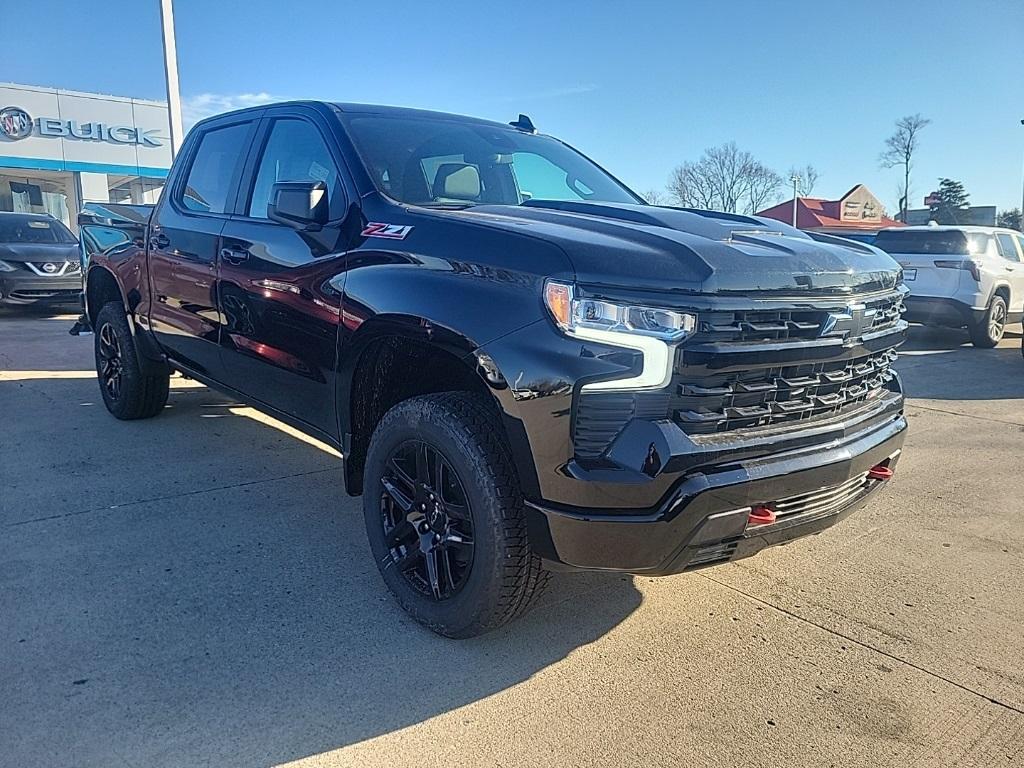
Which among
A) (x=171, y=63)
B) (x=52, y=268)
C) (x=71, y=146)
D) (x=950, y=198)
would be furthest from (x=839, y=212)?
(x=52, y=268)

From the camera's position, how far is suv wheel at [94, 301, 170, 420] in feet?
17.8

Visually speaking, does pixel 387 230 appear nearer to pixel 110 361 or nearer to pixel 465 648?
pixel 465 648

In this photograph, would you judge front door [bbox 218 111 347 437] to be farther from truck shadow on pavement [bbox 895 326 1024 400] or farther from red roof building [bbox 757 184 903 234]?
red roof building [bbox 757 184 903 234]

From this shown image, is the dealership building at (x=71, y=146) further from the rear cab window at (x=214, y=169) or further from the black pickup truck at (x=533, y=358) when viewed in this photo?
the black pickup truck at (x=533, y=358)

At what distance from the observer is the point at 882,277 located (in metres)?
2.93

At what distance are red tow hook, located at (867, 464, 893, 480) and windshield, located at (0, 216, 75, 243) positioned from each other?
1376 cm

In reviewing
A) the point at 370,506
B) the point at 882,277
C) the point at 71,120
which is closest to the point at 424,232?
the point at 370,506

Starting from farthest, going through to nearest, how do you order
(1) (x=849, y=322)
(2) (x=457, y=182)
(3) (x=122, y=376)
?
(3) (x=122, y=376), (2) (x=457, y=182), (1) (x=849, y=322)

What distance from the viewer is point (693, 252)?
2467 millimetres

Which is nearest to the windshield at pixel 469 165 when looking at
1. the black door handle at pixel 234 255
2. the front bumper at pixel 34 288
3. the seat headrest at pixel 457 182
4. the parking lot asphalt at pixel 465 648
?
the seat headrest at pixel 457 182

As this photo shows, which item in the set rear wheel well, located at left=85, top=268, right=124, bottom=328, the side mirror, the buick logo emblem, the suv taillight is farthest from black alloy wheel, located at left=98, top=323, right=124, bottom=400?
the buick logo emblem

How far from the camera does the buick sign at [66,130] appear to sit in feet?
83.5

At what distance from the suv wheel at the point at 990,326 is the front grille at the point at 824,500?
9056 mm

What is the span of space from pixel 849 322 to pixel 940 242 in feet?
30.8
